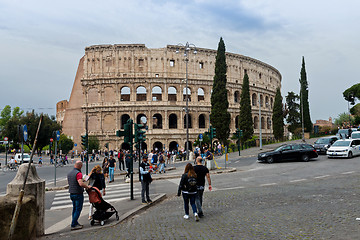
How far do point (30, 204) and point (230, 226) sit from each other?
14.2ft

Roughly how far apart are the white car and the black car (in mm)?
1457

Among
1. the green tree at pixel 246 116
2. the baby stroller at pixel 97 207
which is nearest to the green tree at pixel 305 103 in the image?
the green tree at pixel 246 116

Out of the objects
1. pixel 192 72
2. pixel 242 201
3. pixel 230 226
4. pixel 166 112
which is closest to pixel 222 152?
pixel 166 112

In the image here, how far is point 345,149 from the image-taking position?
849 inches

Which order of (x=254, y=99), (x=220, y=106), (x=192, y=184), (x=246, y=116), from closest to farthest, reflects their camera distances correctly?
(x=192, y=184)
(x=220, y=106)
(x=246, y=116)
(x=254, y=99)

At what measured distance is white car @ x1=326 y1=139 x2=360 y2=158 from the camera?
21.6m

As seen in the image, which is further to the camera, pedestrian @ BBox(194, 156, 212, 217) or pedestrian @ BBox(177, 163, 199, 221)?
pedestrian @ BBox(194, 156, 212, 217)

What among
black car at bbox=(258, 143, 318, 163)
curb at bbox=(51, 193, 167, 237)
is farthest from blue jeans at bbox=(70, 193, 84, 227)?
black car at bbox=(258, 143, 318, 163)

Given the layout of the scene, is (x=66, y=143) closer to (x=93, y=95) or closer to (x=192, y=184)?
(x=93, y=95)

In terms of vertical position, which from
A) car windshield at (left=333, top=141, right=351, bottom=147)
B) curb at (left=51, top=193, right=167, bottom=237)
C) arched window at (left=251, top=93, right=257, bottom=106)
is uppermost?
arched window at (left=251, top=93, right=257, bottom=106)

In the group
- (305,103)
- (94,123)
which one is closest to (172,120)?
(94,123)

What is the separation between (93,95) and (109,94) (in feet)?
9.79

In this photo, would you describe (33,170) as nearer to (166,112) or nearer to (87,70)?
(166,112)

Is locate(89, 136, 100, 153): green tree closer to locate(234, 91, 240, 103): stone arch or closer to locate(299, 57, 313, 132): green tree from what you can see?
locate(234, 91, 240, 103): stone arch
